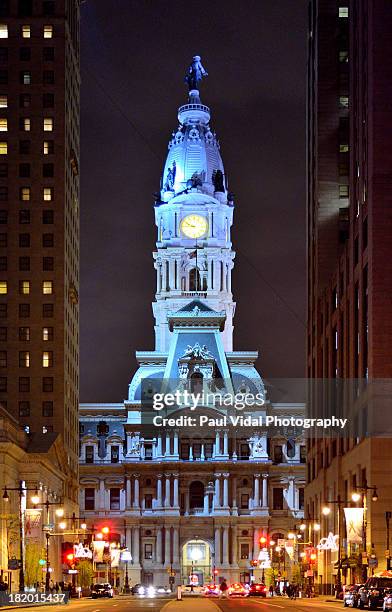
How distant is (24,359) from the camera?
146250mm

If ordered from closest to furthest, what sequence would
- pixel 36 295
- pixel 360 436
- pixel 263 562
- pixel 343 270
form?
1. pixel 360 436
2. pixel 343 270
3. pixel 36 295
4. pixel 263 562

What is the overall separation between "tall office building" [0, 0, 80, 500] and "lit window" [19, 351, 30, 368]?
103 millimetres

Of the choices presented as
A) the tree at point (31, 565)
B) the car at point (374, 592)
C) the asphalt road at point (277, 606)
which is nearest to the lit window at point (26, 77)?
the tree at point (31, 565)

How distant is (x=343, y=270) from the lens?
119 metres

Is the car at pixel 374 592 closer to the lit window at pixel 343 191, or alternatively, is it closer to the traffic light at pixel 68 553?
the traffic light at pixel 68 553

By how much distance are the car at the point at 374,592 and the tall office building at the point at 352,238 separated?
2097 centimetres

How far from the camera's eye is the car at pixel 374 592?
226ft

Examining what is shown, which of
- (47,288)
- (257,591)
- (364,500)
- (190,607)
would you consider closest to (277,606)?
(190,607)

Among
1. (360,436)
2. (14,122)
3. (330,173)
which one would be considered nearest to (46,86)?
(14,122)

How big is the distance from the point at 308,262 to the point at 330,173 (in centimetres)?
1957

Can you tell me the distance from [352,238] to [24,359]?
4740cm

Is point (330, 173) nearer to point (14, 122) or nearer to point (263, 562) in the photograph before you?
point (14, 122)

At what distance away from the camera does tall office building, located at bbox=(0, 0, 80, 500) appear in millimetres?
146000

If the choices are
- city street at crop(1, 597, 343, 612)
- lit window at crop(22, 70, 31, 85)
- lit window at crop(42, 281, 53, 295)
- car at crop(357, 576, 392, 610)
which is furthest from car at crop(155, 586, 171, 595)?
car at crop(357, 576, 392, 610)
